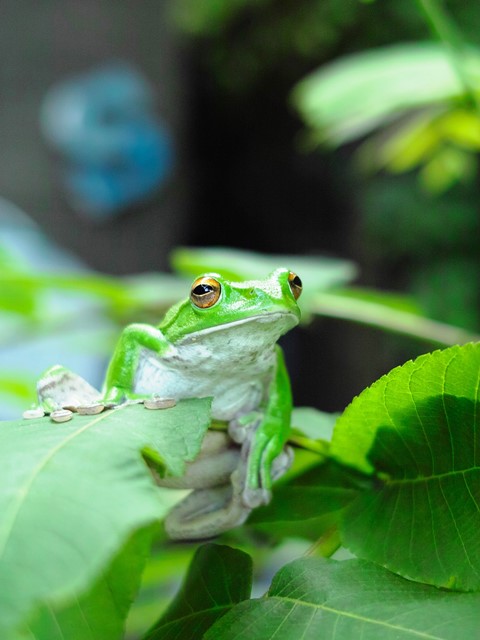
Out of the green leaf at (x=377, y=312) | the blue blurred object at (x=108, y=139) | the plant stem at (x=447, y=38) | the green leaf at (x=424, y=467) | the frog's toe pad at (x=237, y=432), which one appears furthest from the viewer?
the blue blurred object at (x=108, y=139)

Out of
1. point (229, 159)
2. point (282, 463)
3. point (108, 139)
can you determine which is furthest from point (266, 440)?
point (229, 159)

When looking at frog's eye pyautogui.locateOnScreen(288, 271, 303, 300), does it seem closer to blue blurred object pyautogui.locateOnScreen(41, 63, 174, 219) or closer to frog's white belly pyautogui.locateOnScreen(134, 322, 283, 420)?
frog's white belly pyautogui.locateOnScreen(134, 322, 283, 420)

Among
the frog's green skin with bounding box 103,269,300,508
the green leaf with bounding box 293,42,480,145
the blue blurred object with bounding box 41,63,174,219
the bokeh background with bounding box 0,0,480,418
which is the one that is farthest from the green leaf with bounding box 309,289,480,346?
the blue blurred object with bounding box 41,63,174,219

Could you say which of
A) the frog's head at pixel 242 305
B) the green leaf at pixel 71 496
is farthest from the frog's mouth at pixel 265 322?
the green leaf at pixel 71 496

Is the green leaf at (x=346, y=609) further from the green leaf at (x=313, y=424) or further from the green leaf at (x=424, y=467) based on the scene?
the green leaf at (x=313, y=424)

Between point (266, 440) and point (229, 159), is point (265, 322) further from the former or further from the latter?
point (229, 159)

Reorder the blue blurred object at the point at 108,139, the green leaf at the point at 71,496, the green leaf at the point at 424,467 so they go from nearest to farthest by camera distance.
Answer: the green leaf at the point at 71,496 < the green leaf at the point at 424,467 < the blue blurred object at the point at 108,139

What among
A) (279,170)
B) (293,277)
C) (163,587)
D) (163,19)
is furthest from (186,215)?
(293,277)
